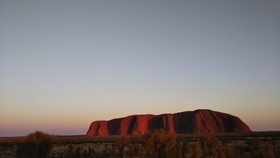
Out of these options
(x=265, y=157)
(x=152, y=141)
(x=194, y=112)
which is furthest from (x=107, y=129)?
(x=265, y=157)

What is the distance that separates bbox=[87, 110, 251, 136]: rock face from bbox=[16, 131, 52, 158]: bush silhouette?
11840 cm

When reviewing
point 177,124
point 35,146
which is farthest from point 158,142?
point 177,124

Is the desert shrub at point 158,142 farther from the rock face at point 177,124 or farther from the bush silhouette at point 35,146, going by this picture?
the rock face at point 177,124

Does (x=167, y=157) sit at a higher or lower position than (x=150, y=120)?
lower

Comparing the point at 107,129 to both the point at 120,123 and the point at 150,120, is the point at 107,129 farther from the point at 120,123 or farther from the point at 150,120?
the point at 150,120

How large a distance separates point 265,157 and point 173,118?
139m

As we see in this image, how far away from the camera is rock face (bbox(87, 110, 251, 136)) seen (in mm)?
144250

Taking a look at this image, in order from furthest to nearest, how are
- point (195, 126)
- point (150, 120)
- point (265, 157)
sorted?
point (150, 120) → point (195, 126) → point (265, 157)

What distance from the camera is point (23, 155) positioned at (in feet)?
75.8

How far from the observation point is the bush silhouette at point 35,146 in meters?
23.0

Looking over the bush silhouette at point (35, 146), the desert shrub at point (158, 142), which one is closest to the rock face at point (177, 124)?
the desert shrub at point (158, 142)

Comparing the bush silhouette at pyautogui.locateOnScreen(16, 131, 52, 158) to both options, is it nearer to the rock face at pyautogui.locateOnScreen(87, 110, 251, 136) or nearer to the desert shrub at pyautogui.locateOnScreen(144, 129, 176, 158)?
the desert shrub at pyautogui.locateOnScreen(144, 129, 176, 158)

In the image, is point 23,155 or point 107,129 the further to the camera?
point 107,129

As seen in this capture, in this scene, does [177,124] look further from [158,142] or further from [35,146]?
[35,146]
